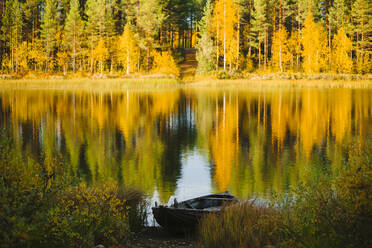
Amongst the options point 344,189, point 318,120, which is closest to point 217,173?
point 344,189

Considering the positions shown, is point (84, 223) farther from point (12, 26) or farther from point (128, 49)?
point (12, 26)

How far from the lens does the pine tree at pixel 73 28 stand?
7425cm

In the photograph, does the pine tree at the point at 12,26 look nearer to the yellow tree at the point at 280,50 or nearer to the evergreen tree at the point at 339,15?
the yellow tree at the point at 280,50

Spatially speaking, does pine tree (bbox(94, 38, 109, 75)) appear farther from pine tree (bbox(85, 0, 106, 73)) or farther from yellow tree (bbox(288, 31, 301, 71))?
yellow tree (bbox(288, 31, 301, 71))

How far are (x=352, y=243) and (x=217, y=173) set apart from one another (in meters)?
9.75

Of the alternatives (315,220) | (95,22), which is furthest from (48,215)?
(95,22)

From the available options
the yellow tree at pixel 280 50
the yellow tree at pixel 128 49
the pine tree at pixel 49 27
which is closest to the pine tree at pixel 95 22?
the yellow tree at pixel 128 49

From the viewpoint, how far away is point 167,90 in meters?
61.0

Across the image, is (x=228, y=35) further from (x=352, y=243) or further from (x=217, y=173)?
(x=352, y=243)

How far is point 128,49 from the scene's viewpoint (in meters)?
70.9

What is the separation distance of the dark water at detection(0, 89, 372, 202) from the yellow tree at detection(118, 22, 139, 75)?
30579 mm

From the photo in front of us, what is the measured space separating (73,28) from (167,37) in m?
18.1

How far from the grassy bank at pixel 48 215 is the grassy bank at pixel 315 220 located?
5.29ft

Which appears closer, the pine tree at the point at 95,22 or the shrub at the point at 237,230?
the shrub at the point at 237,230
